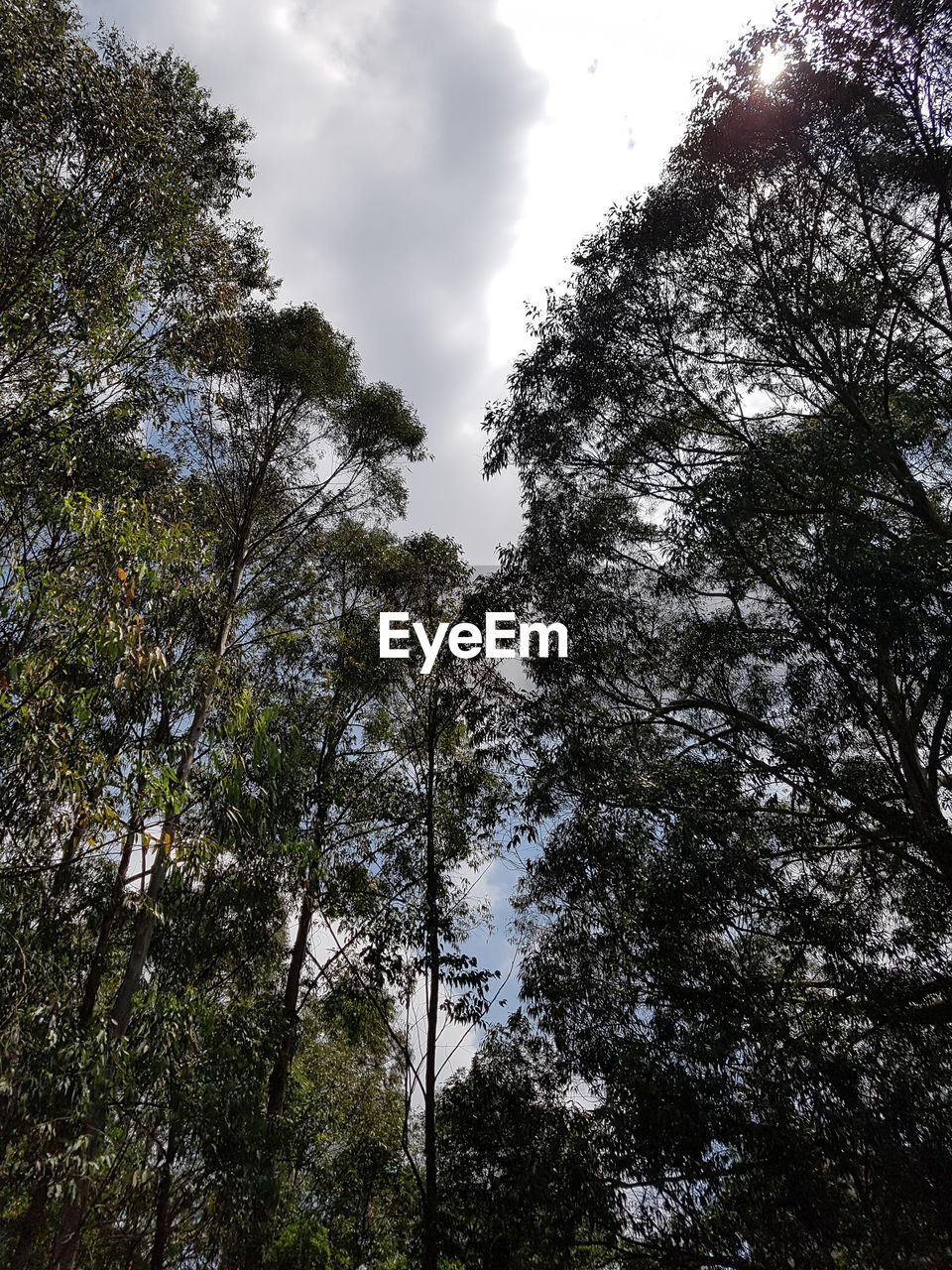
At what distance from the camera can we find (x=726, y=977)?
605 centimetres

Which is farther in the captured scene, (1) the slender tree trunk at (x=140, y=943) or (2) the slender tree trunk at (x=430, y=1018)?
(2) the slender tree trunk at (x=430, y=1018)

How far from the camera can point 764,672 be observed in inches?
287

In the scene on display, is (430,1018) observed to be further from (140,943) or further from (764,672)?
(764,672)

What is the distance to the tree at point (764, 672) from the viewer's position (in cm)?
542

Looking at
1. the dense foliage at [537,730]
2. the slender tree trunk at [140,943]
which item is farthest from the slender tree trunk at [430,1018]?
the slender tree trunk at [140,943]

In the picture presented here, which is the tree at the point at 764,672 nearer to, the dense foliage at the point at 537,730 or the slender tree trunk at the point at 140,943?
the dense foliage at the point at 537,730

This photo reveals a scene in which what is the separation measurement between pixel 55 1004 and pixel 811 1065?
214 inches

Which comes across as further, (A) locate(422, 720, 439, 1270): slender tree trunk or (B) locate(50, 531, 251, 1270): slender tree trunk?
(A) locate(422, 720, 439, 1270): slender tree trunk

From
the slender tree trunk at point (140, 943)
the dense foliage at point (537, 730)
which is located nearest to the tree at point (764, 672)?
the dense foliage at point (537, 730)

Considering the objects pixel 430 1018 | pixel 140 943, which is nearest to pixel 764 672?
pixel 430 1018

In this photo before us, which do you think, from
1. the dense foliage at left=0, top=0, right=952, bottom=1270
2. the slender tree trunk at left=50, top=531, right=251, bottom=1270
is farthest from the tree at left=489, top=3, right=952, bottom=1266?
the slender tree trunk at left=50, top=531, right=251, bottom=1270

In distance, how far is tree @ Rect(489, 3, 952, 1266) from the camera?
17.8 ft

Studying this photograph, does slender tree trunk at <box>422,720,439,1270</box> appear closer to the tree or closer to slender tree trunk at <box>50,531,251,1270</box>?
the tree

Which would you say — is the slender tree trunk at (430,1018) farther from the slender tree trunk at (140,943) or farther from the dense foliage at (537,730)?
the slender tree trunk at (140,943)
